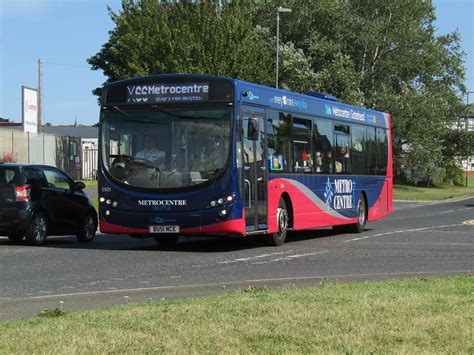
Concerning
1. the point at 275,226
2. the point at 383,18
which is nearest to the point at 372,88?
the point at 383,18

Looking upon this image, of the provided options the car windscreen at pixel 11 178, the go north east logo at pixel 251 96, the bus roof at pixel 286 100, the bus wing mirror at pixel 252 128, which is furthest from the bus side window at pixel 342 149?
the car windscreen at pixel 11 178

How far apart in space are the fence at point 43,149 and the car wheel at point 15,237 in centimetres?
3355

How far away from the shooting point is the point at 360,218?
23.1m

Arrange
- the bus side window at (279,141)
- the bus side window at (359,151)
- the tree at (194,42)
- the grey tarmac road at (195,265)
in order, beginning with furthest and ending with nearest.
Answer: the tree at (194,42), the bus side window at (359,151), the bus side window at (279,141), the grey tarmac road at (195,265)

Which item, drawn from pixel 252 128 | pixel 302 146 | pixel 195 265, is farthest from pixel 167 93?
pixel 195 265

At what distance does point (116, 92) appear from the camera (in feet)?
56.8

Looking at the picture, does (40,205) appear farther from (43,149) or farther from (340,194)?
(43,149)

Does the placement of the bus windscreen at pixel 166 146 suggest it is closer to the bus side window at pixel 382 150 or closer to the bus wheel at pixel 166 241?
the bus wheel at pixel 166 241

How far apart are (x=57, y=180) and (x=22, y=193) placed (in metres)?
1.54

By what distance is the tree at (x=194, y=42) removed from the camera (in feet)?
139

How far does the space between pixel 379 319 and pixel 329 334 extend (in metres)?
0.85

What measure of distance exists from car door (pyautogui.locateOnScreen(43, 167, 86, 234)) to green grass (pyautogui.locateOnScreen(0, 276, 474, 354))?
32.9ft

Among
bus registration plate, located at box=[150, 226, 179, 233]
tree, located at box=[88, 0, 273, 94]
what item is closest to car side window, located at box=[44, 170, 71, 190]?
bus registration plate, located at box=[150, 226, 179, 233]

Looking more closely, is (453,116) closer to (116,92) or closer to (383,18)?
(383,18)
